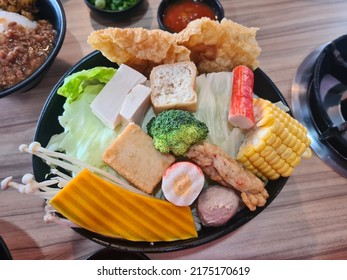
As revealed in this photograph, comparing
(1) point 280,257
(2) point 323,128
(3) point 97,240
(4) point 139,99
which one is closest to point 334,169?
(2) point 323,128

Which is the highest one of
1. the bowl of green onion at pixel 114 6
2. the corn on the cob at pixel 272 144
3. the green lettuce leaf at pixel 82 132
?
the bowl of green onion at pixel 114 6

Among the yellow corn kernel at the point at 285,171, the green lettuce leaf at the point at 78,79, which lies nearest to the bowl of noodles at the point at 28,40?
the green lettuce leaf at the point at 78,79

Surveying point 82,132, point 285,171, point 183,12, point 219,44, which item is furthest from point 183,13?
point 285,171

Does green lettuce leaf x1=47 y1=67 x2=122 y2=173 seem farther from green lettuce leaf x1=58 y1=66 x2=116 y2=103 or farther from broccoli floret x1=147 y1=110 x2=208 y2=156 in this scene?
broccoli floret x1=147 y1=110 x2=208 y2=156

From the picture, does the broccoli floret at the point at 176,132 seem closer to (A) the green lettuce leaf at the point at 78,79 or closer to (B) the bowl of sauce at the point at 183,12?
(A) the green lettuce leaf at the point at 78,79

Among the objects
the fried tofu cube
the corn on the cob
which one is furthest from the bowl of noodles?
the corn on the cob

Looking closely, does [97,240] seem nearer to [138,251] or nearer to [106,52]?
[138,251]
